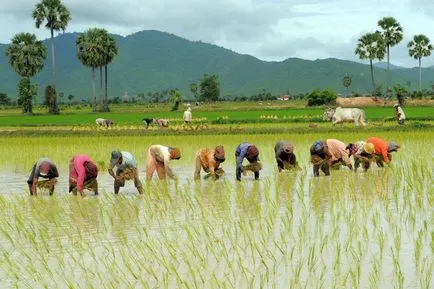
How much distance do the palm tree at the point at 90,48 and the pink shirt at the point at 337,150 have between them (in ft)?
198

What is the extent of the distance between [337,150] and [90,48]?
61086 mm

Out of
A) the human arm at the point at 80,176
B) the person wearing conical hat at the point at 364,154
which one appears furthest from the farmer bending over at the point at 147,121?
the human arm at the point at 80,176

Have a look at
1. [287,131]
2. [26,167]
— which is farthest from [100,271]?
[287,131]

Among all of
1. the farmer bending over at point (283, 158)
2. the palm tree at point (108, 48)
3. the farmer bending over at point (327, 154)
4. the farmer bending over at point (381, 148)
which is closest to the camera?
the farmer bending over at point (327, 154)

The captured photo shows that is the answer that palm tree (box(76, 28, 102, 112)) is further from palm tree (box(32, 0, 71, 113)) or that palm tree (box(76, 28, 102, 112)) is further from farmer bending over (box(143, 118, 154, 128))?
farmer bending over (box(143, 118, 154, 128))

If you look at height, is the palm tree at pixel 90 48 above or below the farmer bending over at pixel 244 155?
above

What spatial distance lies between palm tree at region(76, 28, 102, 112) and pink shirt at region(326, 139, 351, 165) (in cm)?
6034

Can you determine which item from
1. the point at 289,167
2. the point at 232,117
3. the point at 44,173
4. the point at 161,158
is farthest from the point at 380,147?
the point at 232,117

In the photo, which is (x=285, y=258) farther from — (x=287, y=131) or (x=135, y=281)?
(x=287, y=131)

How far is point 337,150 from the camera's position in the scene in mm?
12641

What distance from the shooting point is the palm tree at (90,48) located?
70.9m

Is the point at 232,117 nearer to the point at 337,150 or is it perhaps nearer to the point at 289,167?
the point at 337,150

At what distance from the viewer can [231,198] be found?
948 centimetres

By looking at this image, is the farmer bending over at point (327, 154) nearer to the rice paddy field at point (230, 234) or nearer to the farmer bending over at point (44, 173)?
the rice paddy field at point (230, 234)
